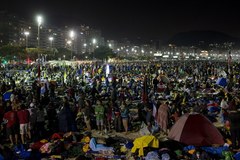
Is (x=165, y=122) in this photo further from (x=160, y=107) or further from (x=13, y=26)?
(x=13, y=26)

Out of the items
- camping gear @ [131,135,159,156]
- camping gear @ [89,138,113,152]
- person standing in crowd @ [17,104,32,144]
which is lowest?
camping gear @ [89,138,113,152]

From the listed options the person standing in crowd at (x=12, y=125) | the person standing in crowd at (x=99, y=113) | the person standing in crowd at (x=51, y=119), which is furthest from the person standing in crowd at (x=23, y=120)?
the person standing in crowd at (x=99, y=113)

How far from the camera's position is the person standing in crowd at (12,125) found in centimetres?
1112

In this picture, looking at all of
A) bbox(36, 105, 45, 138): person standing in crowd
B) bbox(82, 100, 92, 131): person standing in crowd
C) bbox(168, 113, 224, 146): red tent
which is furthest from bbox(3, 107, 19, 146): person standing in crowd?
bbox(168, 113, 224, 146): red tent

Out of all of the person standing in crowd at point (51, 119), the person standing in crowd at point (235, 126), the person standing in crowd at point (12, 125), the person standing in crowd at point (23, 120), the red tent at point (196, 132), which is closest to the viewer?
the red tent at point (196, 132)

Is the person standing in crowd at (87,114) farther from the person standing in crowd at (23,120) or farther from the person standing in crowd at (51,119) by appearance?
the person standing in crowd at (23,120)

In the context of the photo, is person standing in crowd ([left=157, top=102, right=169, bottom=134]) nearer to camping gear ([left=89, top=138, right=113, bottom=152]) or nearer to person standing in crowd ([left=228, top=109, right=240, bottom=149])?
person standing in crowd ([left=228, top=109, right=240, bottom=149])

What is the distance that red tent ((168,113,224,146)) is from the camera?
817cm

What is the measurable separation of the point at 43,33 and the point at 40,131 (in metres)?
153

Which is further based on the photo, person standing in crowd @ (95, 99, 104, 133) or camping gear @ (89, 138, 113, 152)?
person standing in crowd @ (95, 99, 104, 133)

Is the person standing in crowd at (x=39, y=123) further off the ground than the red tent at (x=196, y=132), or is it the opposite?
the red tent at (x=196, y=132)

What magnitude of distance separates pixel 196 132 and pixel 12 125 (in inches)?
261

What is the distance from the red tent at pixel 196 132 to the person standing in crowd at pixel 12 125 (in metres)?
5.94

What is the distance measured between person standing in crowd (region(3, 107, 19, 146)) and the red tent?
594 cm
